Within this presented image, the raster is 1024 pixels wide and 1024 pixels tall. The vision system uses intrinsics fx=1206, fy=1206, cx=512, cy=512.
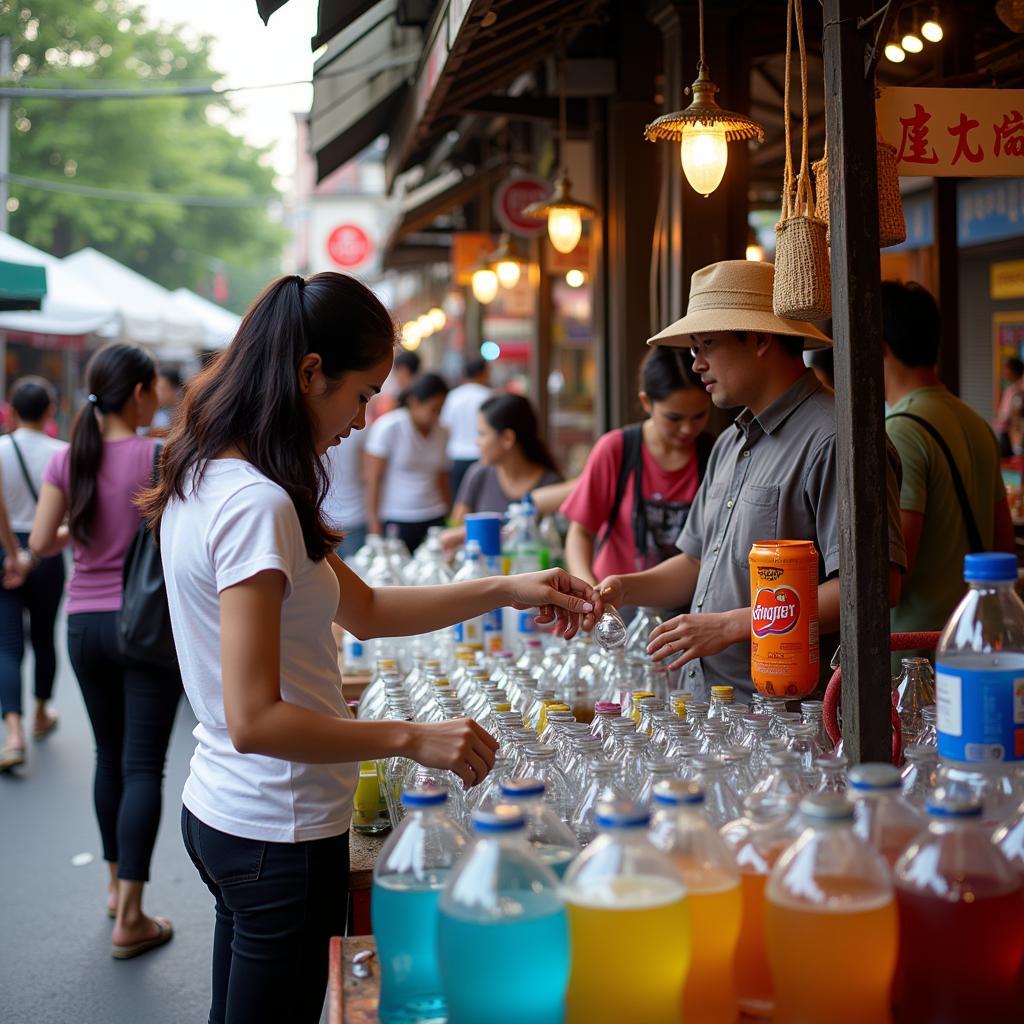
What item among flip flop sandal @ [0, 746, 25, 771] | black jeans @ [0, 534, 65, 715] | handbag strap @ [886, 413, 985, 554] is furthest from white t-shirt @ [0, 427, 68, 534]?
handbag strap @ [886, 413, 985, 554]

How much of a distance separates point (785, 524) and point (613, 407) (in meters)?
4.26

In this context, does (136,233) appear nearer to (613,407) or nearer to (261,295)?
(613,407)

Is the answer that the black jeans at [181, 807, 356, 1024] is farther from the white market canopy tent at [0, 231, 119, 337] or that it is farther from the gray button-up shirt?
the white market canopy tent at [0, 231, 119, 337]

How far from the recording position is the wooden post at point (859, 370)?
2297mm

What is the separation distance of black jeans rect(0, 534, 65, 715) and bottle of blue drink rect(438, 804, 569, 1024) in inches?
256

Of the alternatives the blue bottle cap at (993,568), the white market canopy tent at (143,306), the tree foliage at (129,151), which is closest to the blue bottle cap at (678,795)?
the blue bottle cap at (993,568)

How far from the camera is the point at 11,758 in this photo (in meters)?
7.40

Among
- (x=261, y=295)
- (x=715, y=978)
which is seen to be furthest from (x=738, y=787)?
(x=261, y=295)

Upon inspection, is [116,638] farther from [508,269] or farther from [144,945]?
[508,269]

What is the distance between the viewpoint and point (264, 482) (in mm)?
2221

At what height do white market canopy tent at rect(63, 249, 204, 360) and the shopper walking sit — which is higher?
white market canopy tent at rect(63, 249, 204, 360)

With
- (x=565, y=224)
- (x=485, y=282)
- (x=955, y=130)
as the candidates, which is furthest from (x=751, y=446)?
(x=485, y=282)

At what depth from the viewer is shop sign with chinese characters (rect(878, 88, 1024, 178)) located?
8.58 ft

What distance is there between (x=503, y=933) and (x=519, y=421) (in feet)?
18.3
